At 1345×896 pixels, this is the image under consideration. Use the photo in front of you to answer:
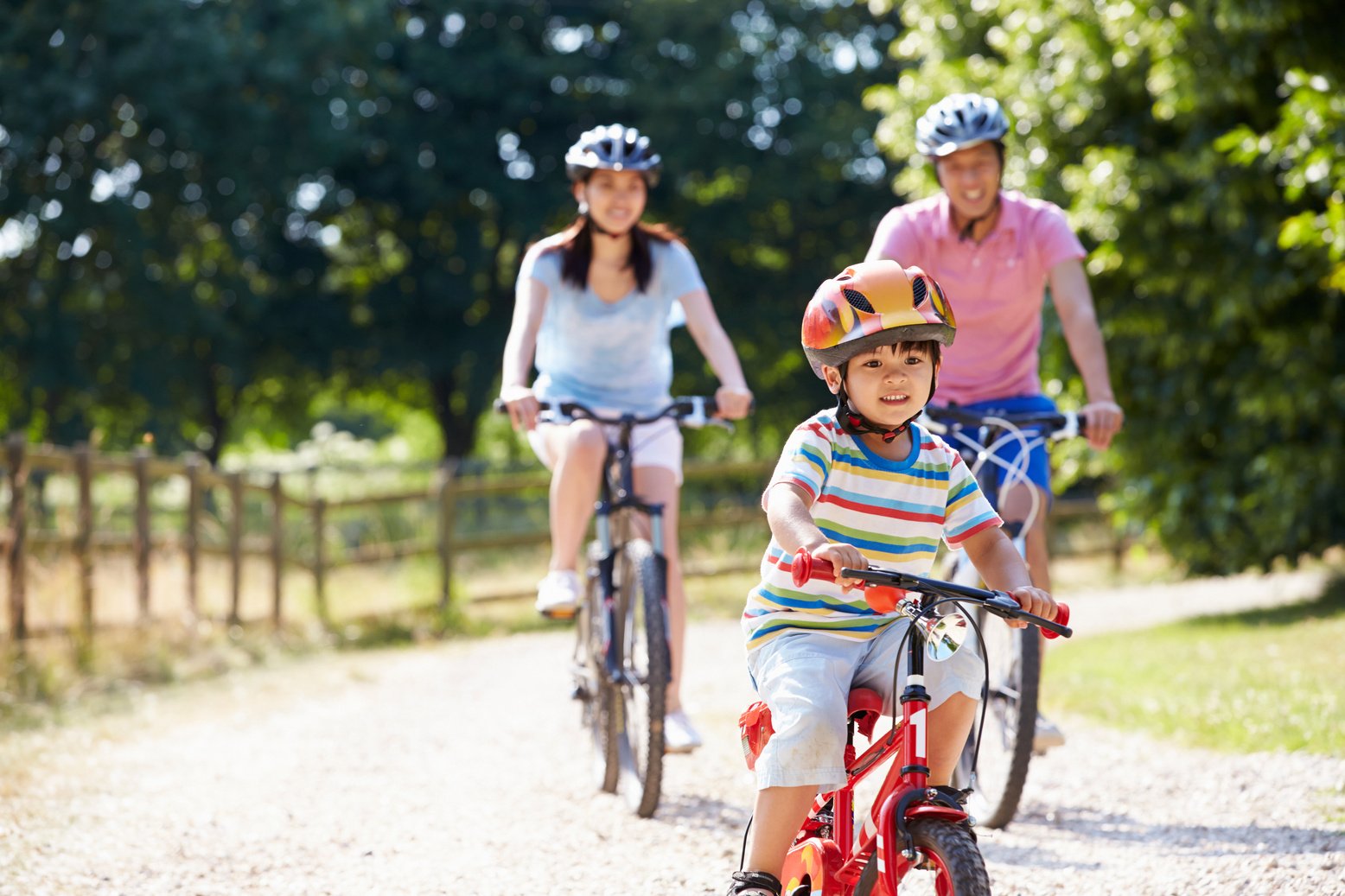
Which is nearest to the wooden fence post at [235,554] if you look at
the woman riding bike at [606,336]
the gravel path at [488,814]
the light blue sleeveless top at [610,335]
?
the gravel path at [488,814]

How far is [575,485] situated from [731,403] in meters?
0.62

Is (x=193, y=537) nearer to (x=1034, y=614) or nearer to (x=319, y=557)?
(x=319, y=557)

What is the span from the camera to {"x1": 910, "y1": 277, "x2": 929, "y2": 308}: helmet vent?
3139 millimetres

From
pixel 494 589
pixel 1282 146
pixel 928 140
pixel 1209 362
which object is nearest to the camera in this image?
pixel 928 140

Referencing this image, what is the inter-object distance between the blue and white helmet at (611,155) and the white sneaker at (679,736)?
72.5 inches

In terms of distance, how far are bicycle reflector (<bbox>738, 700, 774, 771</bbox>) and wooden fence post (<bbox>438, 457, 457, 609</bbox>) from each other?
1110 centimetres

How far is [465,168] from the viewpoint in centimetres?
2802

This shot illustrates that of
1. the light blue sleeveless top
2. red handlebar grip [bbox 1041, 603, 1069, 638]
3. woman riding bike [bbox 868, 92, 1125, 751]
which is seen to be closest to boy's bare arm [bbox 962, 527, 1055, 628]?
red handlebar grip [bbox 1041, 603, 1069, 638]

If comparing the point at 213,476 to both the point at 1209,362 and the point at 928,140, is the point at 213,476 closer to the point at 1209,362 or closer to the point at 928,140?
the point at 1209,362

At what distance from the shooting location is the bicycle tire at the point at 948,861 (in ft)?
8.72

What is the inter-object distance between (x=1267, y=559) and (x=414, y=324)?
2076 cm

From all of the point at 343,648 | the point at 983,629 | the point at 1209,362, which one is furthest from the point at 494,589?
the point at 983,629

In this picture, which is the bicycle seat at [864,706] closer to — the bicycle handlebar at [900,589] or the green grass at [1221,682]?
the bicycle handlebar at [900,589]

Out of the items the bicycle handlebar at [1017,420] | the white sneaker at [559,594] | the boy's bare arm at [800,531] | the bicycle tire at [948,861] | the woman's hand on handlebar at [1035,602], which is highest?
the bicycle handlebar at [1017,420]
